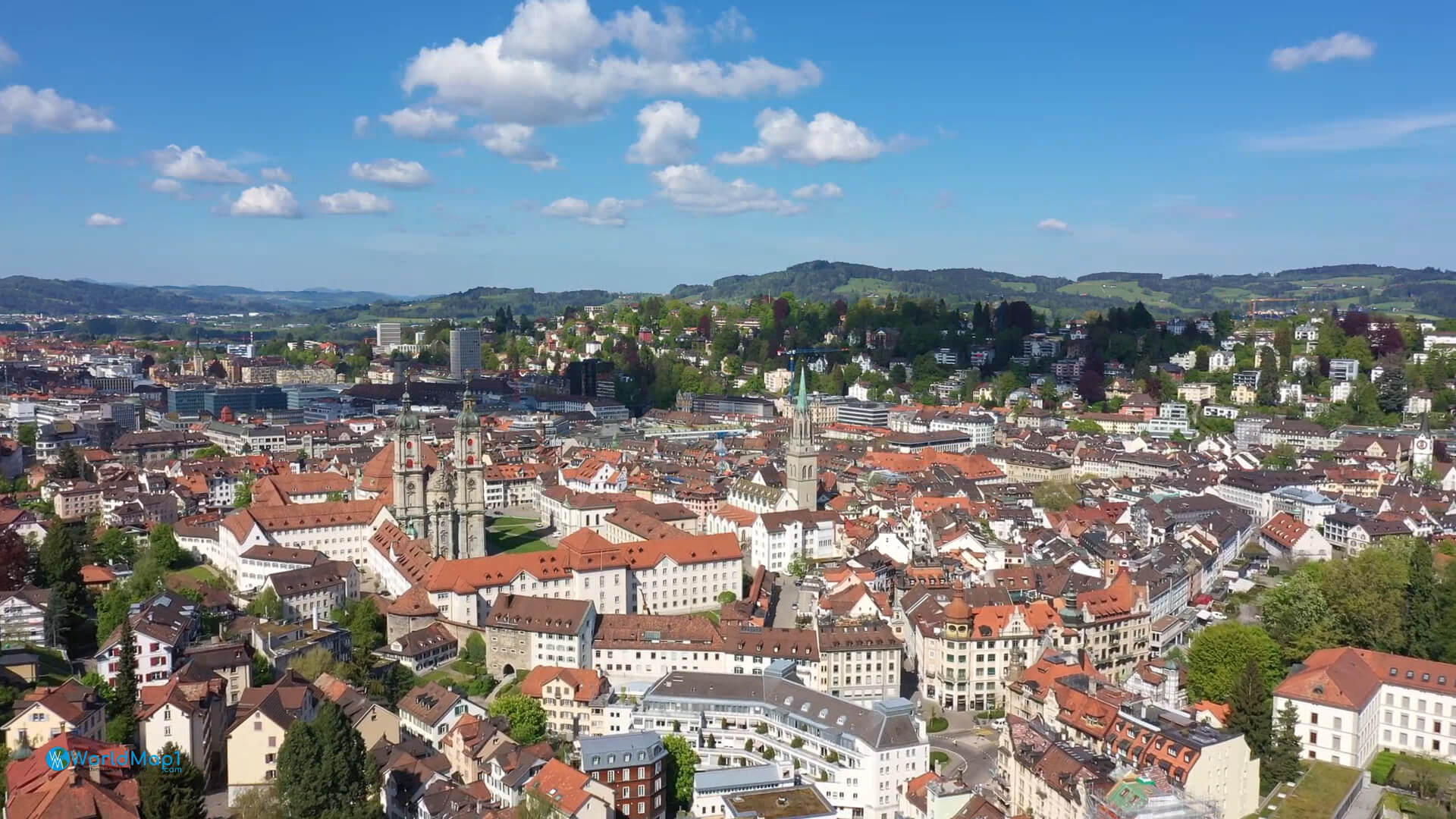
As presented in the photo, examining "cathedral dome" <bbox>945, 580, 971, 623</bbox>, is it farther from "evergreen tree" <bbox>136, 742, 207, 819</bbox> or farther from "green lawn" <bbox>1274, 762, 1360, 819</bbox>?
"evergreen tree" <bbox>136, 742, 207, 819</bbox>

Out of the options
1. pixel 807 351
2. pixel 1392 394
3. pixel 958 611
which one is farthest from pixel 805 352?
pixel 958 611

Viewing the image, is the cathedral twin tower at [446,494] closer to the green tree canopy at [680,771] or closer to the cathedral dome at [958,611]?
the green tree canopy at [680,771]

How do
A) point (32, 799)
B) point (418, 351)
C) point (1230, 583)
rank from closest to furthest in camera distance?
1. point (32, 799)
2. point (1230, 583)
3. point (418, 351)

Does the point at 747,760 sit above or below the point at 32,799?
below

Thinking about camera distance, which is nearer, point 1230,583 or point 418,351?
point 1230,583

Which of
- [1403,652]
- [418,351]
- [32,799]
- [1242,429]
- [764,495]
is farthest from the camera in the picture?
[418,351]

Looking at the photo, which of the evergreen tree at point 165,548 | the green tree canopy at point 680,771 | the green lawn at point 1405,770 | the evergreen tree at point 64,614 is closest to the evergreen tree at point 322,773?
the green tree canopy at point 680,771

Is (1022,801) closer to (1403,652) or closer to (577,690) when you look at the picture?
(577,690)

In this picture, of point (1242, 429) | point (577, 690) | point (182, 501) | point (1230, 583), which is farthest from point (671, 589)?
point (1242, 429)

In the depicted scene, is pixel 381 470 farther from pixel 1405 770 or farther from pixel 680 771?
pixel 1405 770
